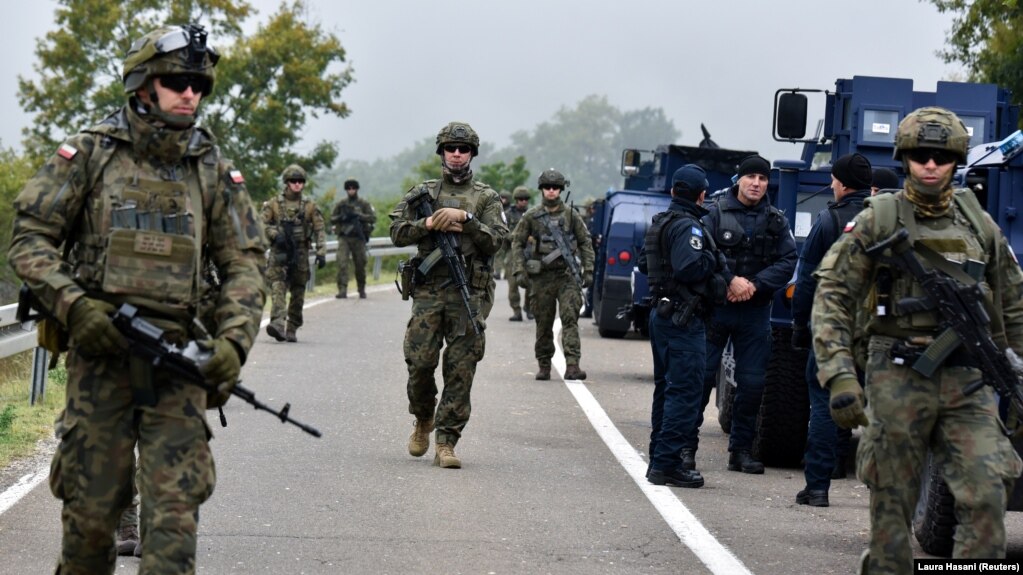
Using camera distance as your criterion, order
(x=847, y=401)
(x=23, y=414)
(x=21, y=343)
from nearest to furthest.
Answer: (x=847, y=401) < (x=23, y=414) < (x=21, y=343)

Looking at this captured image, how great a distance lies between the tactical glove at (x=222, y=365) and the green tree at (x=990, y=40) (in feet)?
51.1

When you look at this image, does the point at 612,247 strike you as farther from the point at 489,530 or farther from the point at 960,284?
the point at 960,284

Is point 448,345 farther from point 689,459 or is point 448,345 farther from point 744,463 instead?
point 744,463

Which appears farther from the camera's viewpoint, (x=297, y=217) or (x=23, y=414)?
(x=297, y=217)

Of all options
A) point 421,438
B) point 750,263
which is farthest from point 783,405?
point 421,438

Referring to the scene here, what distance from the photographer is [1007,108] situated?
13.9 metres

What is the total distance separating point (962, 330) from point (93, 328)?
2.98 m

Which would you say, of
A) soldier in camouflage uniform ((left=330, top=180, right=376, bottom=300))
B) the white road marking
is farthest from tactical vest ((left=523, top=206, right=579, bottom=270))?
soldier in camouflage uniform ((left=330, top=180, right=376, bottom=300))

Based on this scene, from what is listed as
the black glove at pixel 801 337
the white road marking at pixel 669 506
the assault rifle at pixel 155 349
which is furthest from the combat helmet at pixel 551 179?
the assault rifle at pixel 155 349

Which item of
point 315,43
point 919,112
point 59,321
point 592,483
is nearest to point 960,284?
point 919,112

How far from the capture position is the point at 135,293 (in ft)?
17.9

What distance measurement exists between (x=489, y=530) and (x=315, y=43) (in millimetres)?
34386

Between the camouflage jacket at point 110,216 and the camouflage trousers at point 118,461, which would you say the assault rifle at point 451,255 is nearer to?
the camouflage jacket at point 110,216

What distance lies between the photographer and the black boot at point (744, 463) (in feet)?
34.8
